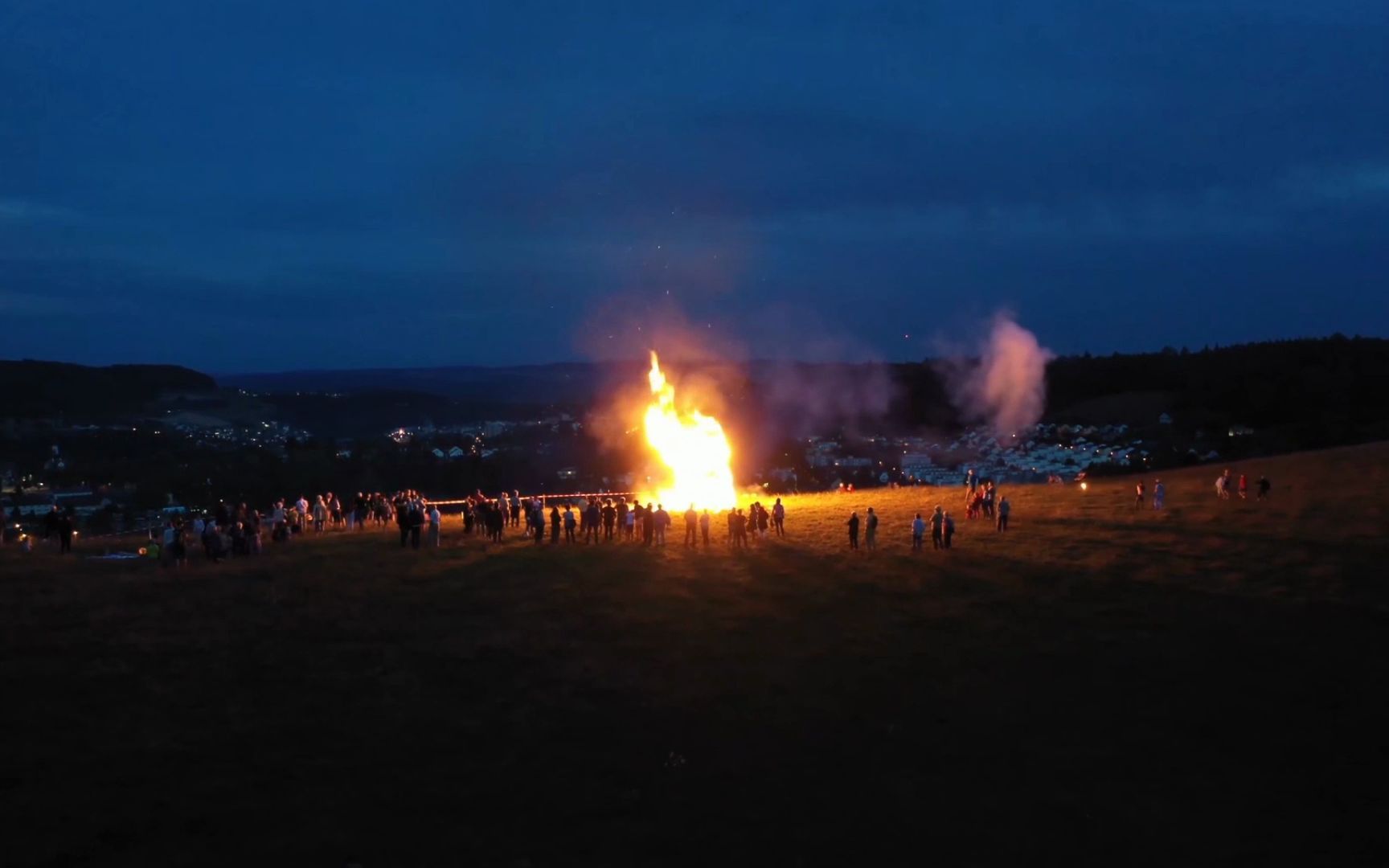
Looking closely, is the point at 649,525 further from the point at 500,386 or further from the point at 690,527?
the point at 500,386

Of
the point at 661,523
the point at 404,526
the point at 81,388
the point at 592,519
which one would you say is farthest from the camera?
the point at 81,388

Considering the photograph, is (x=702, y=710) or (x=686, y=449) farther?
(x=686, y=449)

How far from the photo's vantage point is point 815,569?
2520 centimetres

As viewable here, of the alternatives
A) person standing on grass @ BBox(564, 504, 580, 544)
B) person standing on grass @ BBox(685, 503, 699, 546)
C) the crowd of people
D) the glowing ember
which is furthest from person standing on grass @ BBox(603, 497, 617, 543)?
the glowing ember

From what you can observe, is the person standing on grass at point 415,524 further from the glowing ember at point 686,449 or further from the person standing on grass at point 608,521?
the glowing ember at point 686,449

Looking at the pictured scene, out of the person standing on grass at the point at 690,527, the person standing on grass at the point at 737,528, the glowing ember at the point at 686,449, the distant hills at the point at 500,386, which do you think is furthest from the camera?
the distant hills at the point at 500,386

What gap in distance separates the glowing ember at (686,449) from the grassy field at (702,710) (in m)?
13.6

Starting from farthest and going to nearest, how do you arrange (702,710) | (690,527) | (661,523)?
(661,523) → (690,527) → (702,710)

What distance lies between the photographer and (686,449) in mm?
41219

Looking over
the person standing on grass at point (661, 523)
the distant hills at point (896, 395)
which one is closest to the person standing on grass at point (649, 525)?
the person standing on grass at point (661, 523)

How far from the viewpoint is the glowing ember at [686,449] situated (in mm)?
39969

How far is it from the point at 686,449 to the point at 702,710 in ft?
83.5

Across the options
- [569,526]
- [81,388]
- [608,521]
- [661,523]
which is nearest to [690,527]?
[661,523]

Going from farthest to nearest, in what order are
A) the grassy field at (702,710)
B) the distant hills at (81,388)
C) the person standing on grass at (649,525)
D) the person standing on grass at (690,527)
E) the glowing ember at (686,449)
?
the distant hills at (81,388) → the glowing ember at (686,449) → the person standing on grass at (649,525) → the person standing on grass at (690,527) → the grassy field at (702,710)
